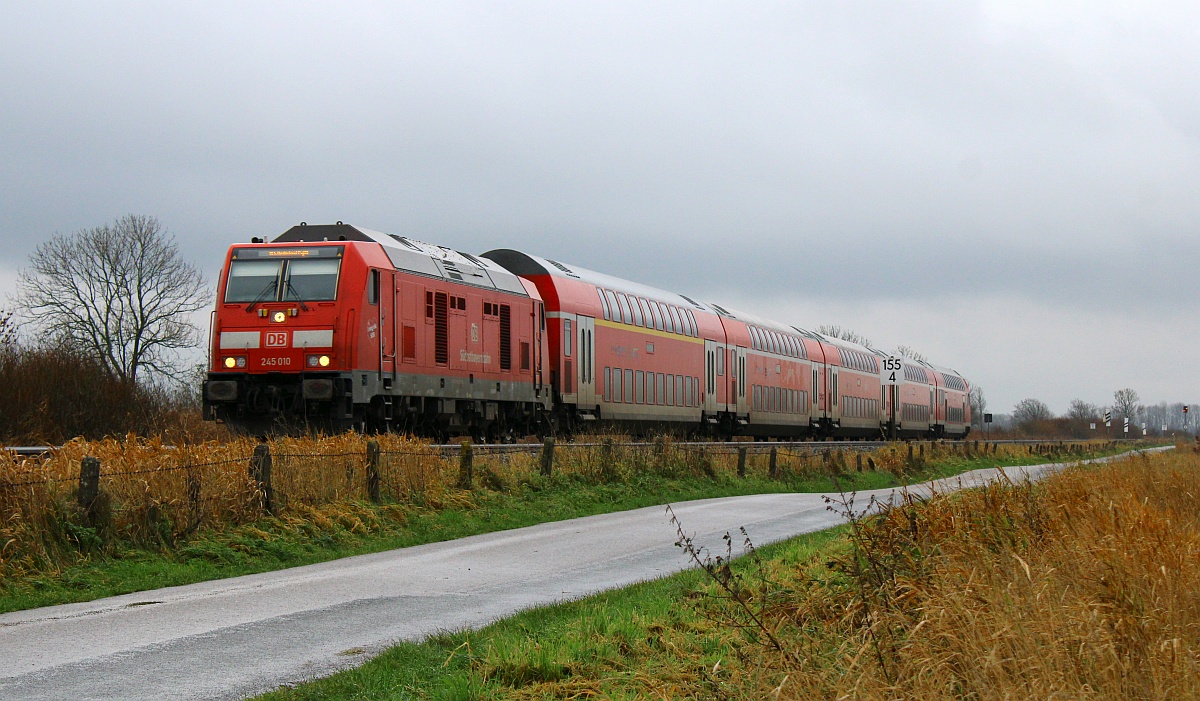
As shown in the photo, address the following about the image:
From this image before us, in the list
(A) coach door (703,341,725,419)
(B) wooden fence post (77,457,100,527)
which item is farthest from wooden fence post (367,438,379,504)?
(A) coach door (703,341,725,419)

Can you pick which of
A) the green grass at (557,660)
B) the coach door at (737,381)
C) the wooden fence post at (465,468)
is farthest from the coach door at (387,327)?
the coach door at (737,381)

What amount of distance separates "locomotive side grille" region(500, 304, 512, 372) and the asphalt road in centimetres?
917

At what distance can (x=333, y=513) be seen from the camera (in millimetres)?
16625

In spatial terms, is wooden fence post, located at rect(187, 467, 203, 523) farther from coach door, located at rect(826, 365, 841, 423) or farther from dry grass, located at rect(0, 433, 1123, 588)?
coach door, located at rect(826, 365, 841, 423)

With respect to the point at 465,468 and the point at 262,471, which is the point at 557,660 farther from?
the point at 465,468

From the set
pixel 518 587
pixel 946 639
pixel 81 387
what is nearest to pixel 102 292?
pixel 81 387

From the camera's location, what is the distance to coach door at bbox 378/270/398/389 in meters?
21.7

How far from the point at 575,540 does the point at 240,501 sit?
4417 mm

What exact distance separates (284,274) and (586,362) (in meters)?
10.3

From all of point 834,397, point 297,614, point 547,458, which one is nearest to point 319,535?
point 297,614

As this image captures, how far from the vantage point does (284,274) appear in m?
21.9

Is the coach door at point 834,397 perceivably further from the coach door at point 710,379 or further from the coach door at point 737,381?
the coach door at point 710,379

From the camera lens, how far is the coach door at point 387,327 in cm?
2166

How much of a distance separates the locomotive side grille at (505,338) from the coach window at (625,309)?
22.9 ft
